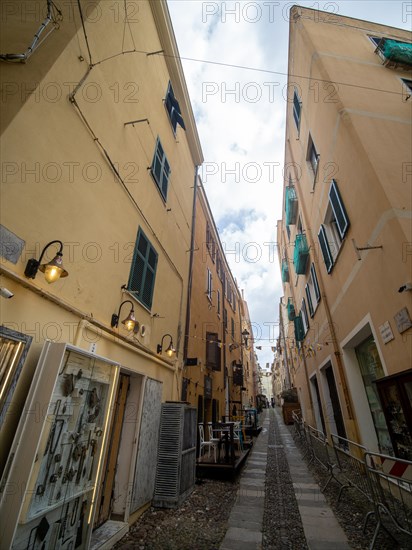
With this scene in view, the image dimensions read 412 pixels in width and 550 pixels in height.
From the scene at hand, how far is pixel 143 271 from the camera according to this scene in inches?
237

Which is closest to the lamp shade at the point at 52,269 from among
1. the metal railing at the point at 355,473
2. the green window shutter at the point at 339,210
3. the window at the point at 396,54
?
the metal railing at the point at 355,473

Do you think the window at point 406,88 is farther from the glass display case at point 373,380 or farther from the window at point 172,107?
the window at point 172,107

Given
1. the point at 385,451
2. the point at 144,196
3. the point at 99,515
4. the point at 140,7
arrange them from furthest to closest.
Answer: the point at 140,7, the point at 144,196, the point at 385,451, the point at 99,515

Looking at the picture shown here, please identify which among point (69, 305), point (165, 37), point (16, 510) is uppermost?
point (165, 37)

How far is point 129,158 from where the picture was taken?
19.4 ft

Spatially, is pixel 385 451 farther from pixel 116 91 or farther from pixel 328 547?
pixel 116 91

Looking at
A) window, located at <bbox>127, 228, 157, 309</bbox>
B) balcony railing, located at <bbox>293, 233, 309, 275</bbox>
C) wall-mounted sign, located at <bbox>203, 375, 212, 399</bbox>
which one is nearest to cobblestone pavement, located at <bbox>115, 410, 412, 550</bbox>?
window, located at <bbox>127, 228, 157, 309</bbox>

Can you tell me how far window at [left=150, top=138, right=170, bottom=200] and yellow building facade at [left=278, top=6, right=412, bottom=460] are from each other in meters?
4.78

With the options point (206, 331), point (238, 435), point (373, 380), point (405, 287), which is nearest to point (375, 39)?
point (405, 287)

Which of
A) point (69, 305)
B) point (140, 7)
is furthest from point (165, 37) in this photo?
point (69, 305)

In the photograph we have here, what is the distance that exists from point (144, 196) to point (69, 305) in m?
3.81

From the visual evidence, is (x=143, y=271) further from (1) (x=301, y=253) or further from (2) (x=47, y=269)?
(1) (x=301, y=253)

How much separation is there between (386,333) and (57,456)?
17.4 feet

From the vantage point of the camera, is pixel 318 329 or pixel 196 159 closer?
pixel 318 329
